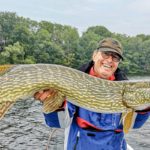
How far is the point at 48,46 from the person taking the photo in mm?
58312

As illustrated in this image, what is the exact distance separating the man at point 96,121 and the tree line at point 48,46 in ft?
150

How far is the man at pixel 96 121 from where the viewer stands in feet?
10.3

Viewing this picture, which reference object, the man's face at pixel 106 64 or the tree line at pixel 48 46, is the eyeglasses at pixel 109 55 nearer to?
the man's face at pixel 106 64

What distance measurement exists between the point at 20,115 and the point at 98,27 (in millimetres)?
84020

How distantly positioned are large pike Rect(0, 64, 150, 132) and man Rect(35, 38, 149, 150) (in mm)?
102

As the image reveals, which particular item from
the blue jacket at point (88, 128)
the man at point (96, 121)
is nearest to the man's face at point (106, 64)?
the man at point (96, 121)

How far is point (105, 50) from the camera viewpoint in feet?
10.8

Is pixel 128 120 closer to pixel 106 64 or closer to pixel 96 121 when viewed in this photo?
pixel 96 121

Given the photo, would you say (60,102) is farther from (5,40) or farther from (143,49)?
(143,49)

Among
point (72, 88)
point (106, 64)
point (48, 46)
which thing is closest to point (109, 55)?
point (106, 64)

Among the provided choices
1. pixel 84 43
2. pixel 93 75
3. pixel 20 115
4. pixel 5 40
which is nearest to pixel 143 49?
pixel 84 43

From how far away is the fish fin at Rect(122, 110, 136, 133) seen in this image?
309 cm

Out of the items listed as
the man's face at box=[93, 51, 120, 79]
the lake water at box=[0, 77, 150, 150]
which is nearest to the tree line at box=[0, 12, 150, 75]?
the lake water at box=[0, 77, 150, 150]

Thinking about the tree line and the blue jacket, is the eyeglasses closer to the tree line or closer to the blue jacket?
the blue jacket
